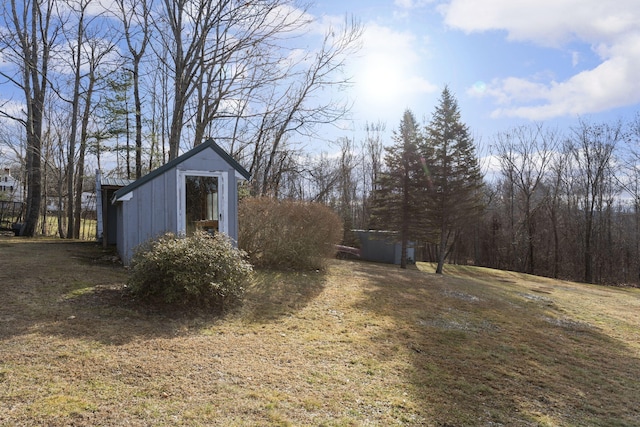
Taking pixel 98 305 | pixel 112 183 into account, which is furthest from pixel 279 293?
pixel 112 183

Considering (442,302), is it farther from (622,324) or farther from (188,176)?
(188,176)

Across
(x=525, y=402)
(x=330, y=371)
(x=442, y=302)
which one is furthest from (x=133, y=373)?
(x=442, y=302)

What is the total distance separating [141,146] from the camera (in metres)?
16.9

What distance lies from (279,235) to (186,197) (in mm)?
2549

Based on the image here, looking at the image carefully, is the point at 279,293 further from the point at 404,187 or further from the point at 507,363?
the point at 404,187

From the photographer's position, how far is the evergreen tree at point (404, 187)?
1659 cm

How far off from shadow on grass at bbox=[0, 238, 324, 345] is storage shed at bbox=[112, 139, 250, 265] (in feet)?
3.61

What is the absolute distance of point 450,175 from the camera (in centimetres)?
1627

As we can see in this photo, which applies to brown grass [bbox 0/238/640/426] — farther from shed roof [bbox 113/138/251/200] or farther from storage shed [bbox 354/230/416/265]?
storage shed [bbox 354/230/416/265]

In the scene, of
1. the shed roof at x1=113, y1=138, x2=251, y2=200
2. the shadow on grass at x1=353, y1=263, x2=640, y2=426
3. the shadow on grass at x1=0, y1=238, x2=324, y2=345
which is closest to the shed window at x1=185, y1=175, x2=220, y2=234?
the shed roof at x1=113, y1=138, x2=251, y2=200

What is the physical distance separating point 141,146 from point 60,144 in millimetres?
8374

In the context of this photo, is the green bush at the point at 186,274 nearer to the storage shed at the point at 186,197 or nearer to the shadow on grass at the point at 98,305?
the shadow on grass at the point at 98,305

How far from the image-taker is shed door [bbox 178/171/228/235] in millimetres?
7484

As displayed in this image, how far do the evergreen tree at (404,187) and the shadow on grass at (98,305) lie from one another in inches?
375
